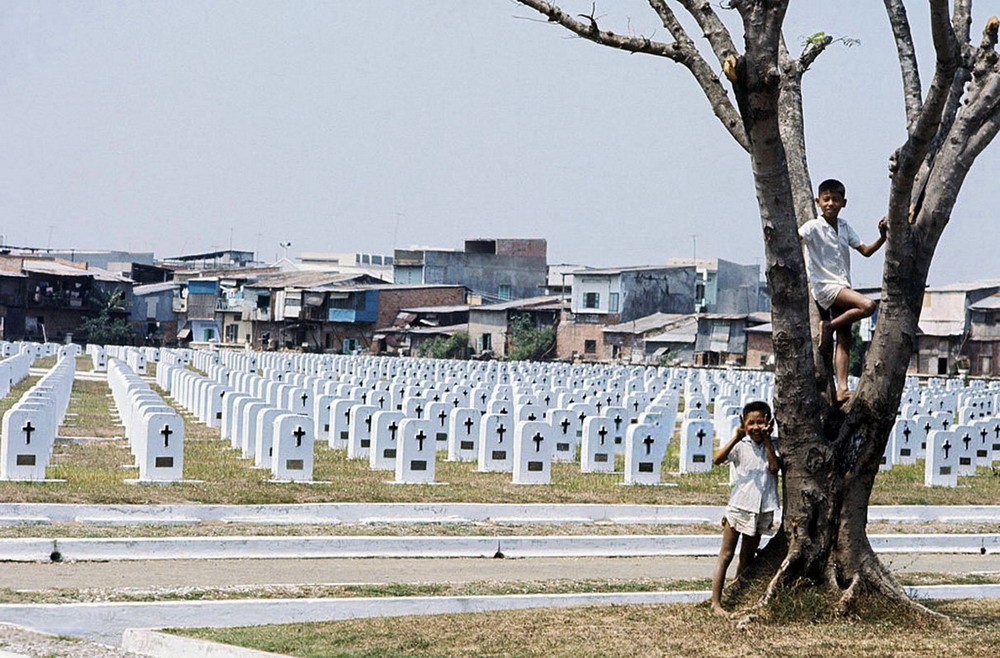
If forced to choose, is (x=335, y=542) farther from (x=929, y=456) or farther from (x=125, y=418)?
(x=125, y=418)

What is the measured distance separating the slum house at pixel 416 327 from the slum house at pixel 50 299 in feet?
54.4

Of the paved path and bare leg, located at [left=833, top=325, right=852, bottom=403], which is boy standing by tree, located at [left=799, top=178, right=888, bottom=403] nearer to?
A: bare leg, located at [left=833, top=325, right=852, bottom=403]

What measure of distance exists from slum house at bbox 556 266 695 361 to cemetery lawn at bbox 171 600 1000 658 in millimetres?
69391

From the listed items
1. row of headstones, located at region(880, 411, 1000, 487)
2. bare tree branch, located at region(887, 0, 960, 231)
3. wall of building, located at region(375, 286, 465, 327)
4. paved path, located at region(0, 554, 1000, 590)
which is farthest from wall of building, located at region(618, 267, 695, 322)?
bare tree branch, located at region(887, 0, 960, 231)

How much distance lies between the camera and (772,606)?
9211 mm

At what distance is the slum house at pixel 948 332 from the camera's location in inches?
2694

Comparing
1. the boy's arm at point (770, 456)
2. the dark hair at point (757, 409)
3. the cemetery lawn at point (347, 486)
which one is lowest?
the cemetery lawn at point (347, 486)

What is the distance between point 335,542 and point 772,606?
5.61 metres

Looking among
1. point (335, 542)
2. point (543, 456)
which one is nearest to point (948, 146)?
point (335, 542)

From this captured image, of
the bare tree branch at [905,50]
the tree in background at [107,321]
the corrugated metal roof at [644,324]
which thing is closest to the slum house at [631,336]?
the corrugated metal roof at [644,324]

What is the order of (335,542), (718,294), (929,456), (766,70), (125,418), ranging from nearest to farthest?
1. (766,70)
2. (335,542)
3. (929,456)
4. (125,418)
5. (718,294)

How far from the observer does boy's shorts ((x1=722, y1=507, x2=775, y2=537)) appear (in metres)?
9.49

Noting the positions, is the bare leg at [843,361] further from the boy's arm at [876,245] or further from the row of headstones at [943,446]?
the row of headstones at [943,446]

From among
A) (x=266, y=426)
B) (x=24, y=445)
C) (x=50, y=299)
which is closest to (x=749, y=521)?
(x=24, y=445)
